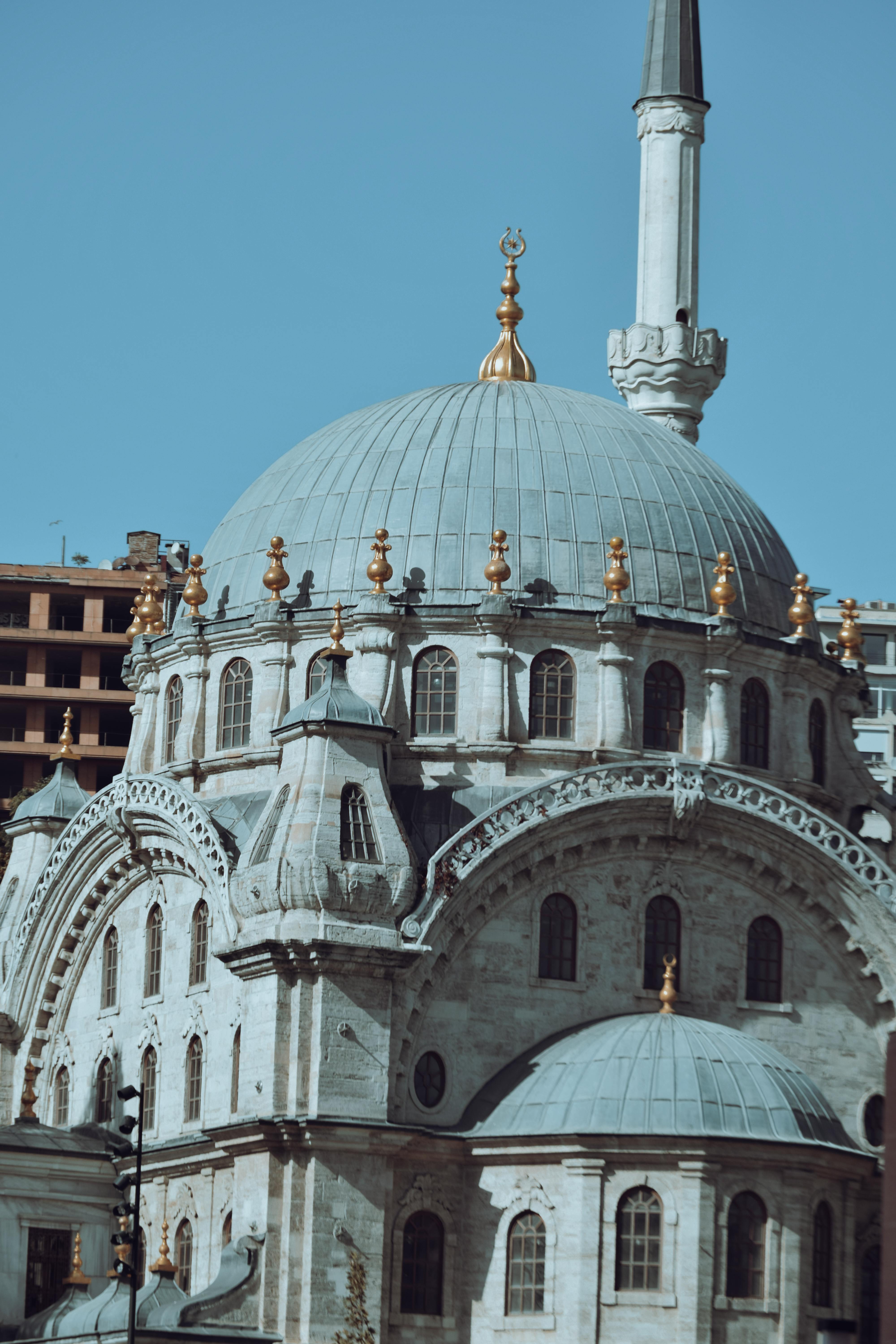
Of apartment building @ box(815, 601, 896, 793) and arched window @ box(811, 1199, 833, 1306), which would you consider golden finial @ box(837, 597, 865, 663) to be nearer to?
arched window @ box(811, 1199, 833, 1306)

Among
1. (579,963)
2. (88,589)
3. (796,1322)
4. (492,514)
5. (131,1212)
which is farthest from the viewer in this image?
(88,589)

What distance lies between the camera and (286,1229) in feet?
168

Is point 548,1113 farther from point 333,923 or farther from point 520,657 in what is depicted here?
point 520,657

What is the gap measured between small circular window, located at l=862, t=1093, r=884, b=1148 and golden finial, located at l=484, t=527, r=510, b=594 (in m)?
12.9

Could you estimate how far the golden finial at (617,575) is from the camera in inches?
2320

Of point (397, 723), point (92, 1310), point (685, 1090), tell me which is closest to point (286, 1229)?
point (92, 1310)

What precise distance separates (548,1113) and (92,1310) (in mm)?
9194

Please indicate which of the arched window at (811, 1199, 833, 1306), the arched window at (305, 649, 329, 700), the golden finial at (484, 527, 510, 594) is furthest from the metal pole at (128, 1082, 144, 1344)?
the golden finial at (484, 527, 510, 594)

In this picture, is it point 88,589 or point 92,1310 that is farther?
point 88,589

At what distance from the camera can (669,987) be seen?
5475 cm

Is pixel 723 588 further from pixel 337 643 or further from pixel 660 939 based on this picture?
pixel 337 643

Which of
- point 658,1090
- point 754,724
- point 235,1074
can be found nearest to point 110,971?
point 235,1074

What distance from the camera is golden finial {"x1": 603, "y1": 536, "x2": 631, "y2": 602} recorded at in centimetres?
5894

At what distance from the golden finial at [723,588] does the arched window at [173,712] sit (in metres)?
12.0
